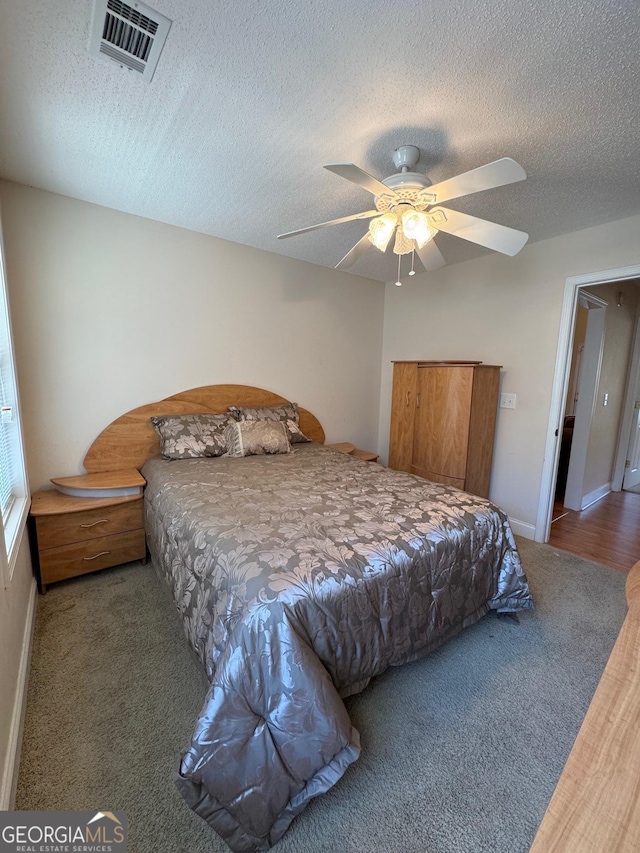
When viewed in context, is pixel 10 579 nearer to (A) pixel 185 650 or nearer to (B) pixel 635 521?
(A) pixel 185 650

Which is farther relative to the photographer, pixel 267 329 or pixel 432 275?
pixel 432 275

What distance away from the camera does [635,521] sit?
3.48 meters

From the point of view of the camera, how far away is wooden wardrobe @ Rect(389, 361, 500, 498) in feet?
9.85

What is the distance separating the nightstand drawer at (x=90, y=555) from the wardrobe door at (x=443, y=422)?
2.39 m

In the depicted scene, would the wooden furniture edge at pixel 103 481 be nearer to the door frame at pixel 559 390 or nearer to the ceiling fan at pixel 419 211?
the ceiling fan at pixel 419 211

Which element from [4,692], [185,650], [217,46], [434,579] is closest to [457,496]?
[434,579]

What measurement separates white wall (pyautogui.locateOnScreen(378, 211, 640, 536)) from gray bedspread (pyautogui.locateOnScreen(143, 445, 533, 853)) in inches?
55.5

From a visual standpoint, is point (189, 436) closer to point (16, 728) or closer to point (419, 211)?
point (16, 728)

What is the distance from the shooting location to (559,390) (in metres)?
2.87

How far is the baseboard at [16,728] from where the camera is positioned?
1.08 meters

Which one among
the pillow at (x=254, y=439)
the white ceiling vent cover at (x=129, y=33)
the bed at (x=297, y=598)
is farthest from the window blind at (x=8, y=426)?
the pillow at (x=254, y=439)

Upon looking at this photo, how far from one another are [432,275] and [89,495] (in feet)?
11.7

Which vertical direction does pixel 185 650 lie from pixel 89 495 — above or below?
below

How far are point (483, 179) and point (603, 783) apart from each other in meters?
1.75
